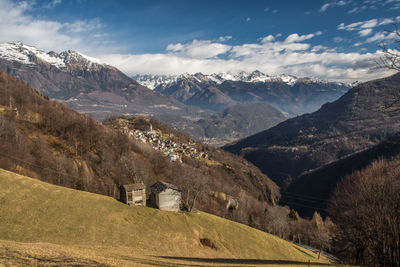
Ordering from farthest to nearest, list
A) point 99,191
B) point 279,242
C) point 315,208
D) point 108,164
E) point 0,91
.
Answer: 1. point 315,208
2. point 0,91
3. point 108,164
4. point 99,191
5. point 279,242

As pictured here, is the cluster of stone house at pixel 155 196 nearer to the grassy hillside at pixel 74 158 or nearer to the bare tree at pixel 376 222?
the grassy hillside at pixel 74 158

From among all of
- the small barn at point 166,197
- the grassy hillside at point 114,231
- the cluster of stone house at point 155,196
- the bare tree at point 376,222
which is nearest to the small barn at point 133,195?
the cluster of stone house at point 155,196

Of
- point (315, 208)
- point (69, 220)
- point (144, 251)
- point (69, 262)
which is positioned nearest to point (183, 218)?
point (144, 251)

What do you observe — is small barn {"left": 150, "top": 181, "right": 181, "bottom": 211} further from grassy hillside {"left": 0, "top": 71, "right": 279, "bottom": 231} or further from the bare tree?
the bare tree

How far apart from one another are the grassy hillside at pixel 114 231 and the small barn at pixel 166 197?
3.22 m

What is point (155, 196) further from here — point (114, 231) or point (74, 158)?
point (74, 158)

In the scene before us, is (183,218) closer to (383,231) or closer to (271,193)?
(383,231)

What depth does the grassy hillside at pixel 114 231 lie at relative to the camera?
93.2 feet

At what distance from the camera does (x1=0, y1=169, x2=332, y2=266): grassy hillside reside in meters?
28.4

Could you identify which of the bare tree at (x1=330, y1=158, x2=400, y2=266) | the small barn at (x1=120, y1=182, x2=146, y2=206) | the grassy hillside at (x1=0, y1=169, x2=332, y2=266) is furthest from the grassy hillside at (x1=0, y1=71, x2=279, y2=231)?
the bare tree at (x1=330, y1=158, x2=400, y2=266)

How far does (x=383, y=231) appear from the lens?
97.5ft

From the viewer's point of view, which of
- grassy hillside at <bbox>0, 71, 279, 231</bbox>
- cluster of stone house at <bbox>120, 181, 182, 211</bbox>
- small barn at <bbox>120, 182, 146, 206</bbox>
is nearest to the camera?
small barn at <bbox>120, 182, 146, 206</bbox>

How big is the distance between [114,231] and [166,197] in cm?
1462

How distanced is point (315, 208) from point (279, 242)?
142 meters
